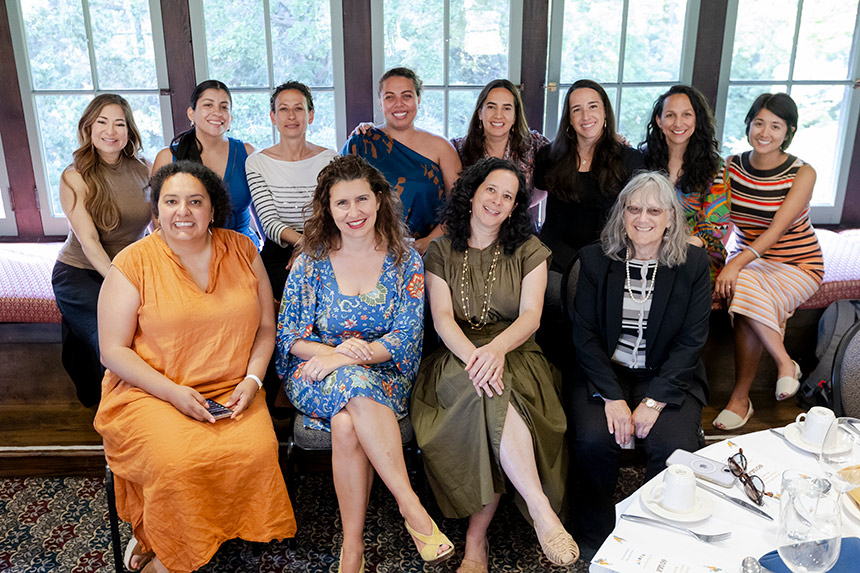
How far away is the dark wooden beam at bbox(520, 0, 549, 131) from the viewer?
3.51 metres

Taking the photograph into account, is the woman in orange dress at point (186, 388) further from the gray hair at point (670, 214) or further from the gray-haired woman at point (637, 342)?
the gray hair at point (670, 214)

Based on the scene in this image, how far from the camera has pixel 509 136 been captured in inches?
117

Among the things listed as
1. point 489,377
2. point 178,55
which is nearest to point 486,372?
point 489,377

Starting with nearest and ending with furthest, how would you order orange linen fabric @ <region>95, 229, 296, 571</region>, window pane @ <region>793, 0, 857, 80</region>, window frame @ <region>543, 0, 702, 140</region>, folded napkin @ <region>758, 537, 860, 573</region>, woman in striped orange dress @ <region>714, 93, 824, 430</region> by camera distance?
folded napkin @ <region>758, 537, 860, 573</region>, orange linen fabric @ <region>95, 229, 296, 571</region>, woman in striped orange dress @ <region>714, 93, 824, 430</region>, window frame @ <region>543, 0, 702, 140</region>, window pane @ <region>793, 0, 857, 80</region>

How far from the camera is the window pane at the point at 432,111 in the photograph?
3.62 m

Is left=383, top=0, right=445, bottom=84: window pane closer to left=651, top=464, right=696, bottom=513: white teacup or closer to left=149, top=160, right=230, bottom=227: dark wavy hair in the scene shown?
left=149, top=160, right=230, bottom=227: dark wavy hair

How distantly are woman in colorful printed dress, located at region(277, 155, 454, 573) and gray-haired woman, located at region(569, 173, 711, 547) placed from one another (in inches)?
23.3

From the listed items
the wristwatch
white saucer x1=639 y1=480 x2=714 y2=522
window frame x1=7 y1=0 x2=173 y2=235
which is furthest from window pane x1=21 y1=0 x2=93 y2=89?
white saucer x1=639 y1=480 x2=714 y2=522

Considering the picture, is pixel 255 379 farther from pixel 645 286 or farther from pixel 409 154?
pixel 645 286

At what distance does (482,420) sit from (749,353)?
138cm

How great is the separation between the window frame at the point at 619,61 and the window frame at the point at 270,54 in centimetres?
106

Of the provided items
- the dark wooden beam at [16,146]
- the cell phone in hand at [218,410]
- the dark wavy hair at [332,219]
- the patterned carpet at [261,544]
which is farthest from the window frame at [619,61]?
the dark wooden beam at [16,146]

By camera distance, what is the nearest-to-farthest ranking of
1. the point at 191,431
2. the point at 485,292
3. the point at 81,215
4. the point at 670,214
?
the point at 191,431 < the point at 670,214 < the point at 485,292 < the point at 81,215

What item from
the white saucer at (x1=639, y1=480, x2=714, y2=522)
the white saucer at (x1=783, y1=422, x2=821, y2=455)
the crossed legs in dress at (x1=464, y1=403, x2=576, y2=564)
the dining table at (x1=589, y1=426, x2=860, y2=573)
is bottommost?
the crossed legs in dress at (x1=464, y1=403, x2=576, y2=564)
